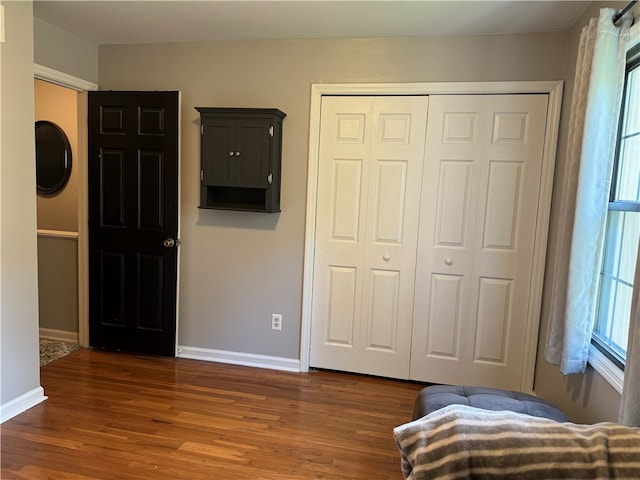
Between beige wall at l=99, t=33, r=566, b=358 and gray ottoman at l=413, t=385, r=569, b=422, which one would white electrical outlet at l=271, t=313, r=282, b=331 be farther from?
gray ottoman at l=413, t=385, r=569, b=422

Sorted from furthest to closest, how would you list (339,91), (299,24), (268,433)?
(339,91) → (299,24) → (268,433)

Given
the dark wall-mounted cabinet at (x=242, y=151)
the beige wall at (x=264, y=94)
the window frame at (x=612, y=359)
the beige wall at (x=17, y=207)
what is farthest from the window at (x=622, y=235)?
the beige wall at (x=17, y=207)

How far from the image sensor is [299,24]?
9.05 ft

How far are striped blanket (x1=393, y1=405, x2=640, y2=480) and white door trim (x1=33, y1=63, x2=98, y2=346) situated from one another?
122 inches

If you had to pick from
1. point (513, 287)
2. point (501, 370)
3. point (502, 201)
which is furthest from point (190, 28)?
point (501, 370)

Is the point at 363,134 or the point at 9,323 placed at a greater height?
the point at 363,134

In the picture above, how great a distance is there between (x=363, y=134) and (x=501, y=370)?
1839 millimetres

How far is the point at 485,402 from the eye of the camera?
78.4 inches

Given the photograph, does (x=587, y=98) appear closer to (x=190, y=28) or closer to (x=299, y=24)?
(x=299, y=24)

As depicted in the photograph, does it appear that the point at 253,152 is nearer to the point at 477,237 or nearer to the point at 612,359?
the point at 477,237

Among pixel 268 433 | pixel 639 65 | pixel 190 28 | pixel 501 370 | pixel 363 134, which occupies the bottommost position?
pixel 268 433

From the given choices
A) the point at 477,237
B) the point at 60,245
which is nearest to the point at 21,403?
the point at 60,245

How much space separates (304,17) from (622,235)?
2.05m

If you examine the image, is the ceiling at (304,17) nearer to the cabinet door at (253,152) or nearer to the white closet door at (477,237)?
the white closet door at (477,237)
